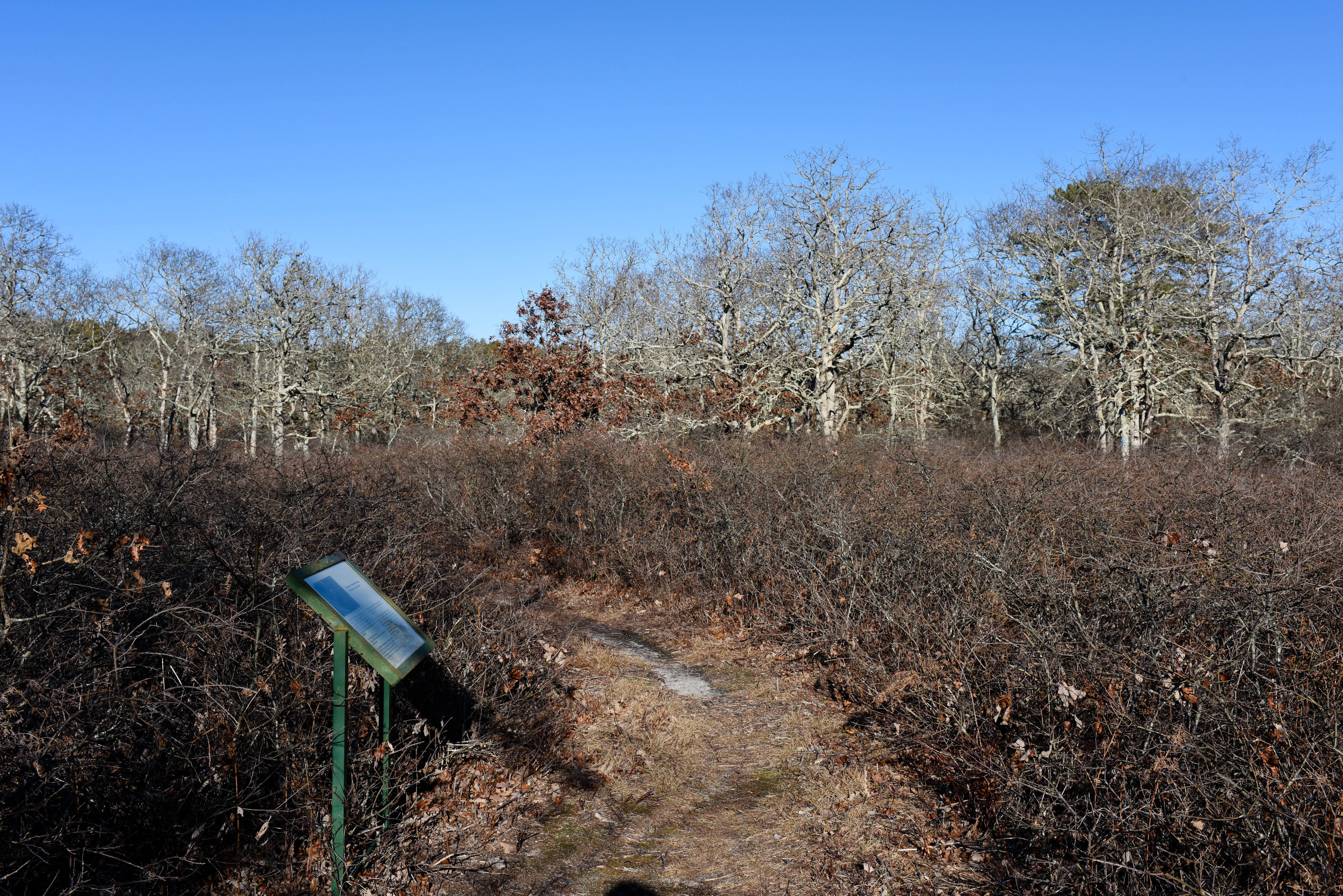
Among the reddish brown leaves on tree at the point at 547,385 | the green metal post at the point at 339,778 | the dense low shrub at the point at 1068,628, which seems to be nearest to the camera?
the dense low shrub at the point at 1068,628

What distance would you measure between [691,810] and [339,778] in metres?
2.09

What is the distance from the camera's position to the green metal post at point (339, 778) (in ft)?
11.2

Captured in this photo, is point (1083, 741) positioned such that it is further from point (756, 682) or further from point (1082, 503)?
point (1082, 503)

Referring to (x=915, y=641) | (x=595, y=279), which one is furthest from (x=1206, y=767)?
(x=595, y=279)

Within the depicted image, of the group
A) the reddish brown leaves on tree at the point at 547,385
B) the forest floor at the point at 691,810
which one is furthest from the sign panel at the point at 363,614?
the reddish brown leaves on tree at the point at 547,385

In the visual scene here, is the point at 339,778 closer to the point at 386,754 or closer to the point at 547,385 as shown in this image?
the point at 386,754

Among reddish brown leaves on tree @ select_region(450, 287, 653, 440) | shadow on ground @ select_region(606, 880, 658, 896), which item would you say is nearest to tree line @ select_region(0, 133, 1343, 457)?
reddish brown leaves on tree @ select_region(450, 287, 653, 440)

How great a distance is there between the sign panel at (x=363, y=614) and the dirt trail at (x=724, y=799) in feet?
4.35

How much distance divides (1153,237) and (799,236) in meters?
7.68

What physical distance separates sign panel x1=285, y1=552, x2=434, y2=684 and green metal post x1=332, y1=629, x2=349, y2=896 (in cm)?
11

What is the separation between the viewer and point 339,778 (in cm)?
352

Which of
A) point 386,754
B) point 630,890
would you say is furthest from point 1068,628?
point 386,754

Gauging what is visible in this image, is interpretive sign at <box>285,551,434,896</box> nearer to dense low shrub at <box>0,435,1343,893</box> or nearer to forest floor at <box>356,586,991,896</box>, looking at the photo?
dense low shrub at <box>0,435,1343,893</box>

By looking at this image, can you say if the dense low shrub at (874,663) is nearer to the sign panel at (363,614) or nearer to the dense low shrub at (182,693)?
the dense low shrub at (182,693)
